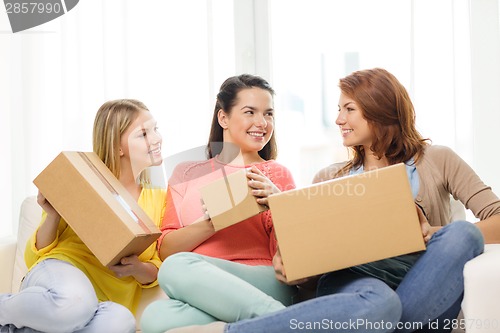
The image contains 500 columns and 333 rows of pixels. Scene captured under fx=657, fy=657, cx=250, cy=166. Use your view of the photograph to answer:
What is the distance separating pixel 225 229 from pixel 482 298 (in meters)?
0.70

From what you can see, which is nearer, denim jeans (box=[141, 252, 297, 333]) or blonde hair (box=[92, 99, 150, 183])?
denim jeans (box=[141, 252, 297, 333])

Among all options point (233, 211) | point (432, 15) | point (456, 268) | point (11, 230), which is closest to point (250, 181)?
point (233, 211)

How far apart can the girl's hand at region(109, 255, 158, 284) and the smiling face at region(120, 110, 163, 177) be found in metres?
0.30

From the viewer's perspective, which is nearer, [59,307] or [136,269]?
[59,307]

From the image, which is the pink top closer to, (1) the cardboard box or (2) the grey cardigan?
(1) the cardboard box

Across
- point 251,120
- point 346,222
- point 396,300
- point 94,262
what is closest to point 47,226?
point 94,262

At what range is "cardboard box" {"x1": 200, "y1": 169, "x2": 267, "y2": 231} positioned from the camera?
5.31ft

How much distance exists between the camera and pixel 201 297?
4.96 ft

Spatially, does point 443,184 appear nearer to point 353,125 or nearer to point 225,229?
point 353,125

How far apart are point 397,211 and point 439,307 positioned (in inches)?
9.3

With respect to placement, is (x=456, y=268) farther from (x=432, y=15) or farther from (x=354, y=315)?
(x=432, y=15)

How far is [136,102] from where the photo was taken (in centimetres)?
194

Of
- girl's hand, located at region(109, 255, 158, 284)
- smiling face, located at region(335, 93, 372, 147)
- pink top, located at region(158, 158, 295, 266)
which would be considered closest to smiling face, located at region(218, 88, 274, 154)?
pink top, located at region(158, 158, 295, 266)

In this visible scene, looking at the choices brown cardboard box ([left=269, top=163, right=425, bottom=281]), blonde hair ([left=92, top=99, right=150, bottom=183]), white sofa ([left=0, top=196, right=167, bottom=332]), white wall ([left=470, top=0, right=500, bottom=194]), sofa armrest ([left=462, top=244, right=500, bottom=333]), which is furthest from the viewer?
white wall ([left=470, top=0, right=500, bottom=194])
